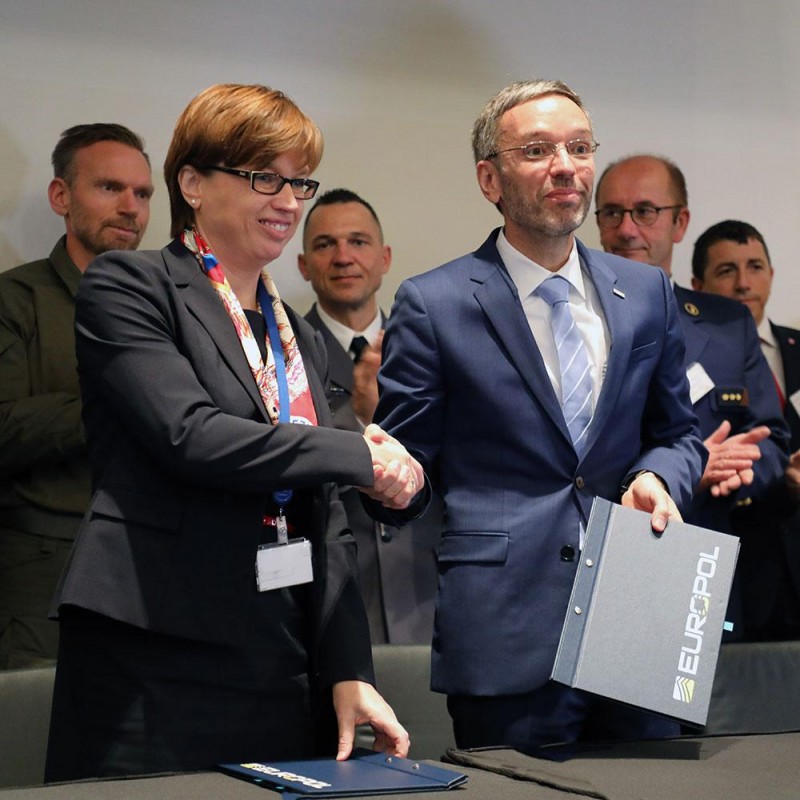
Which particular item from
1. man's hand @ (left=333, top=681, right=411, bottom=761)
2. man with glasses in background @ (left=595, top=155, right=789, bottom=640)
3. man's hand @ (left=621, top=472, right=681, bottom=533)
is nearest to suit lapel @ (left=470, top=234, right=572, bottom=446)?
man's hand @ (left=621, top=472, right=681, bottom=533)

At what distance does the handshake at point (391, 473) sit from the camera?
6.67 feet

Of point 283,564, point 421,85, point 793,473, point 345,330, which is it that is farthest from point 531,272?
point 421,85

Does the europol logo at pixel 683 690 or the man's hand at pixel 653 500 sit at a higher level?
the man's hand at pixel 653 500

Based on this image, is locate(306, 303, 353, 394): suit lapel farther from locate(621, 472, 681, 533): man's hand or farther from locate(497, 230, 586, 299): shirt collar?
locate(621, 472, 681, 533): man's hand

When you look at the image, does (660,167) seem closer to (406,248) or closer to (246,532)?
(406,248)

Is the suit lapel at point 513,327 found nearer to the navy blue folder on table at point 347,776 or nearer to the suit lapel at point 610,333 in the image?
the suit lapel at point 610,333

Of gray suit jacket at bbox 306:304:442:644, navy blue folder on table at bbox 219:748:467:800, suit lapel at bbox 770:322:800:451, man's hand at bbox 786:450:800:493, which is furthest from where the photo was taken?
suit lapel at bbox 770:322:800:451

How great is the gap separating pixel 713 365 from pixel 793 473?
1.17ft

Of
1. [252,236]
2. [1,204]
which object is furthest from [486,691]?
[1,204]

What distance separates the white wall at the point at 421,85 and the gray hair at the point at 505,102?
184 centimetres

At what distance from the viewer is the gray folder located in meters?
1.93

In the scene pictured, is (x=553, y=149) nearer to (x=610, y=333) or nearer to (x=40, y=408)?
(x=610, y=333)

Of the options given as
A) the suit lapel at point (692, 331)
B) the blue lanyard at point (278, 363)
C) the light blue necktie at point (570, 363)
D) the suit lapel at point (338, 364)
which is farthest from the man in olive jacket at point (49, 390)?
the suit lapel at point (692, 331)

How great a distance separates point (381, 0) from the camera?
14.8 ft
